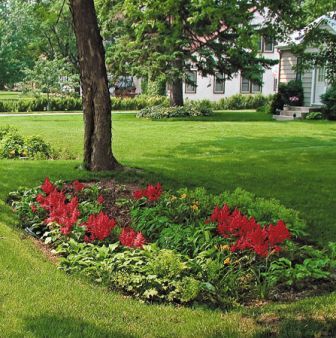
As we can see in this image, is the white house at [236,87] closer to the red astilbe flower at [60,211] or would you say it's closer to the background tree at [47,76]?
the background tree at [47,76]

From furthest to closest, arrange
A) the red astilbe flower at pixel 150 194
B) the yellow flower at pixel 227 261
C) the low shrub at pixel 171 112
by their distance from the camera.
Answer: the low shrub at pixel 171 112
the red astilbe flower at pixel 150 194
the yellow flower at pixel 227 261

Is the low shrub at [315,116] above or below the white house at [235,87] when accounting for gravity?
below

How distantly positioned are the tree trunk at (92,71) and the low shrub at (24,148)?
11.2 ft

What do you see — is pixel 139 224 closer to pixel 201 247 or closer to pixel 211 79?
pixel 201 247

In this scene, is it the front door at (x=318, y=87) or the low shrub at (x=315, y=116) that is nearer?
the low shrub at (x=315, y=116)

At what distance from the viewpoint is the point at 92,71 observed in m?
9.05

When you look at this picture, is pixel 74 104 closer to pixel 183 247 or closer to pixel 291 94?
pixel 291 94

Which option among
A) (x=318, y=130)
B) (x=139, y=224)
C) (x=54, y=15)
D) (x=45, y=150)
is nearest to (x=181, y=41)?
(x=318, y=130)

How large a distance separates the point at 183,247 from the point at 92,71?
4625mm

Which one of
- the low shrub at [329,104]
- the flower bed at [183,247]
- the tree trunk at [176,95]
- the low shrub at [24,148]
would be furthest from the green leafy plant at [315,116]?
the flower bed at [183,247]

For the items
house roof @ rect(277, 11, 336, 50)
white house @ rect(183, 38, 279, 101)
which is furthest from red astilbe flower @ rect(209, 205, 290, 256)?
white house @ rect(183, 38, 279, 101)

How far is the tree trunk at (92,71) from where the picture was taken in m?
9.01

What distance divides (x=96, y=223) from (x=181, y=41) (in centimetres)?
1993

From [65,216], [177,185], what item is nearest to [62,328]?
[65,216]
